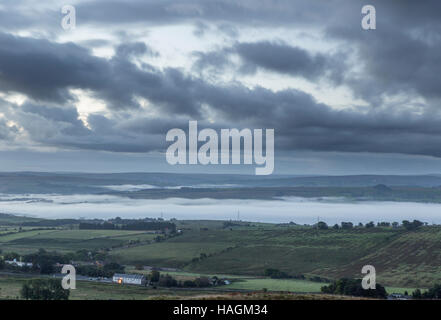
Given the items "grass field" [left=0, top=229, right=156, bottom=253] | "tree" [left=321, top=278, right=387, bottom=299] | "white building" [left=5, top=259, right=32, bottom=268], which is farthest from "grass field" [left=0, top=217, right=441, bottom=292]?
"white building" [left=5, top=259, right=32, bottom=268]

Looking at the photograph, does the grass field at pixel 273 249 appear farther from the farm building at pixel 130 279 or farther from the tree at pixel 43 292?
→ the tree at pixel 43 292

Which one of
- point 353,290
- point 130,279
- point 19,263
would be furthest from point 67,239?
point 353,290

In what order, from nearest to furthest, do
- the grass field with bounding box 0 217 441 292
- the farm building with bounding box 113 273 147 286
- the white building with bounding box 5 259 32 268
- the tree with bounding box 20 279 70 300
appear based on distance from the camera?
the tree with bounding box 20 279 70 300 → the farm building with bounding box 113 273 147 286 → the white building with bounding box 5 259 32 268 → the grass field with bounding box 0 217 441 292

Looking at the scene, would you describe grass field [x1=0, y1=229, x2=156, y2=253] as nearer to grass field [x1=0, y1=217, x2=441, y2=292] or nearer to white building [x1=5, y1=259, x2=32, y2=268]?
grass field [x1=0, y1=217, x2=441, y2=292]

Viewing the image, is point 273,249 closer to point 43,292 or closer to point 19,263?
point 19,263
